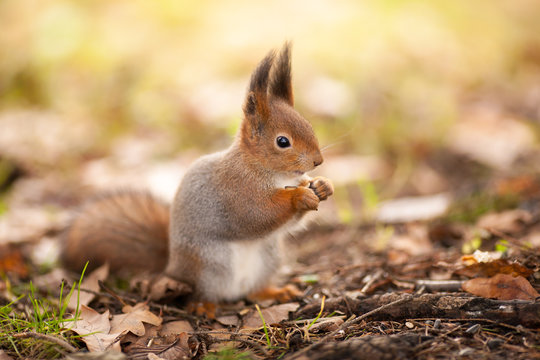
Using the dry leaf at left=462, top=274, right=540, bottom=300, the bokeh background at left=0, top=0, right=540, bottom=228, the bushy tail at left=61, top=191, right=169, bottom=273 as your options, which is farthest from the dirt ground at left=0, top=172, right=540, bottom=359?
the bokeh background at left=0, top=0, right=540, bottom=228

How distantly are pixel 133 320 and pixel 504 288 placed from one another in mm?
1658

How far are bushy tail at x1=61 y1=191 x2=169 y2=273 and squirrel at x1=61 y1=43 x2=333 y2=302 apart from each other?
0.70 ft

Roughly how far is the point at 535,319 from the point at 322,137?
12.1 feet

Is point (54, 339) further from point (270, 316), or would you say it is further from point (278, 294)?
point (278, 294)

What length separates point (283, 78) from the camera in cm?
269

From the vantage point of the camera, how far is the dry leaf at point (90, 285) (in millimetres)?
2536

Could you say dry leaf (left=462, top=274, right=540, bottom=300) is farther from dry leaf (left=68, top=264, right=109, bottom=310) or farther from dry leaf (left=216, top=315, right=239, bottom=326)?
dry leaf (left=68, top=264, right=109, bottom=310)

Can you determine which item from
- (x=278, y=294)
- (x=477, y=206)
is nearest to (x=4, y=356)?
(x=278, y=294)

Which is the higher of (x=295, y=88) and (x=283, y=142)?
(x=295, y=88)

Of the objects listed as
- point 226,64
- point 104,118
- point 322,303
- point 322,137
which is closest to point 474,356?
point 322,303

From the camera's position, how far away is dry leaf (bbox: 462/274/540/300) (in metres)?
2.03

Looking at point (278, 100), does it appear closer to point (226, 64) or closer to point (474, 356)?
point (474, 356)

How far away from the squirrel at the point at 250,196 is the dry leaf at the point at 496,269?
0.82 m

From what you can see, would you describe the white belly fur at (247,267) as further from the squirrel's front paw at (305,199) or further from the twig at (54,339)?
the twig at (54,339)
